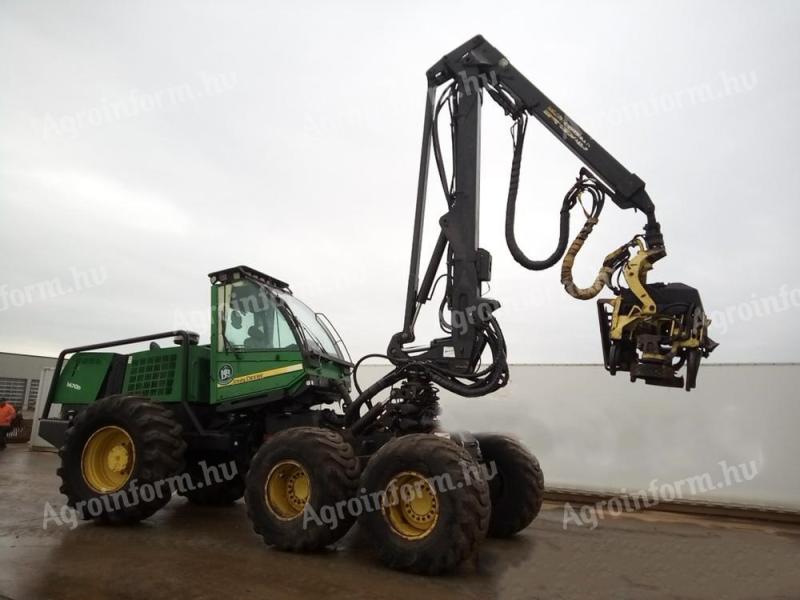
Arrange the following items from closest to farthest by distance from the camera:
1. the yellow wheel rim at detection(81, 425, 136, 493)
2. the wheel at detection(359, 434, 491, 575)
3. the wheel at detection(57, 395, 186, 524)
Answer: the wheel at detection(359, 434, 491, 575) < the wheel at detection(57, 395, 186, 524) < the yellow wheel rim at detection(81, 425, 136, 493)

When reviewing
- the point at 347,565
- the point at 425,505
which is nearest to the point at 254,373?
A: the point at 347,565

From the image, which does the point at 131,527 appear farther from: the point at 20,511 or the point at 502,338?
the point at 502,338

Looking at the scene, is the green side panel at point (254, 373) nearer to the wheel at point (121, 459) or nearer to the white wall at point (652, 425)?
the wheel at point (121, 459)

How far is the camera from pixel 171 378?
6551mm

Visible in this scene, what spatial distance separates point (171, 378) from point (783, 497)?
8.40 meters

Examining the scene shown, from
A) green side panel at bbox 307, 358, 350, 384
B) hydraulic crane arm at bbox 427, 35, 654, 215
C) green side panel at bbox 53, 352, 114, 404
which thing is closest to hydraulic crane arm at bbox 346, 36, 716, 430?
hydraulic crane arm at bbox 427, 35, 654, 215

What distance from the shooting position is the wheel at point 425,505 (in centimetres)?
417

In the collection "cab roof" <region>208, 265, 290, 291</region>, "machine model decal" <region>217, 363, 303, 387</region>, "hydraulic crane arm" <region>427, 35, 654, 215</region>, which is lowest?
"machine model decal" <region>217, 363, 303, 387</region>

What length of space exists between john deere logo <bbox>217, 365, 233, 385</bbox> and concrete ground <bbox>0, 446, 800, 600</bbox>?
5.06 feet

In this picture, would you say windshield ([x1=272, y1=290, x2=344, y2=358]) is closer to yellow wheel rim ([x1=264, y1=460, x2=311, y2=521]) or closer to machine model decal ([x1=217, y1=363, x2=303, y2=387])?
machine model decal ([x1=217, y1=363, x2=303, y2=387])

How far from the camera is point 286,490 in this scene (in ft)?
16.8

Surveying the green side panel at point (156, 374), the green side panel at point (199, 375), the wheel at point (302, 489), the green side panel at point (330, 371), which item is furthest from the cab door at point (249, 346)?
the wheel at point (302, 489)

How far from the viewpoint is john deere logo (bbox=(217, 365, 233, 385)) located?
6.15m

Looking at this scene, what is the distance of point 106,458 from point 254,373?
1871 millimetres
